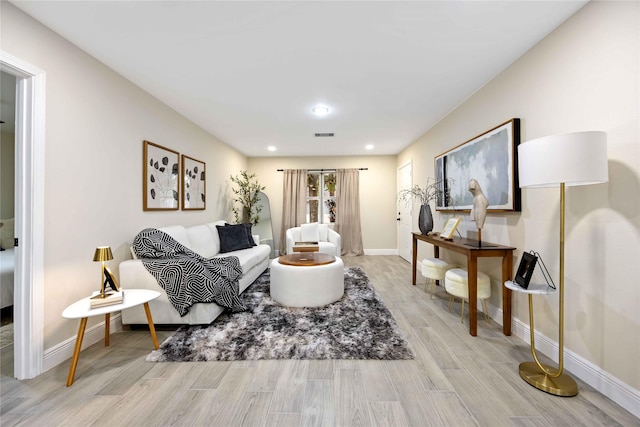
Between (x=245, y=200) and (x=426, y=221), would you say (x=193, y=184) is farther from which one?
(x=426, y=221)

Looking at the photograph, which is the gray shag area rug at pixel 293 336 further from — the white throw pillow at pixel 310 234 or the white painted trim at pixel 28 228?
the white throw pillow at pixel 310 234

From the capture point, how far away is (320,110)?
10.4 feet

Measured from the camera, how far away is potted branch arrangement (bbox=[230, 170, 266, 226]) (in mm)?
5273

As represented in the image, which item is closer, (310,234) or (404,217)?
(310,234)

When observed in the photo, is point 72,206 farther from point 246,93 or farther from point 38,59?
point 246,93

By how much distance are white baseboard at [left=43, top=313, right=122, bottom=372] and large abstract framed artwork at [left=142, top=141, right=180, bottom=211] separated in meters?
1.18

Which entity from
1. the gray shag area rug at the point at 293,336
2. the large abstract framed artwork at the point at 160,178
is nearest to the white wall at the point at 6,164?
the large abstract framed artwork at the point at 160,178

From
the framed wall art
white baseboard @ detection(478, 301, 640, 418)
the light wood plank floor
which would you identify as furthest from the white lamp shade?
the framed wall art

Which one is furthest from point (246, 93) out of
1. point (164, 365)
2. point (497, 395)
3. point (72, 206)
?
point (497, 395)

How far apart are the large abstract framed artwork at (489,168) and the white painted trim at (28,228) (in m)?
3.59

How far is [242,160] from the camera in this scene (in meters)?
5.62

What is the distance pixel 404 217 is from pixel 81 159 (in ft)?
16.8

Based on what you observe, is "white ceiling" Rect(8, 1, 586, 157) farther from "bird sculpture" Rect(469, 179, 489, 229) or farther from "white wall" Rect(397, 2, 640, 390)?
"bird sculpture" Rect(469, 179, 489, 229)

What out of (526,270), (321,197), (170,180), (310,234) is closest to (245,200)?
(310,234)
